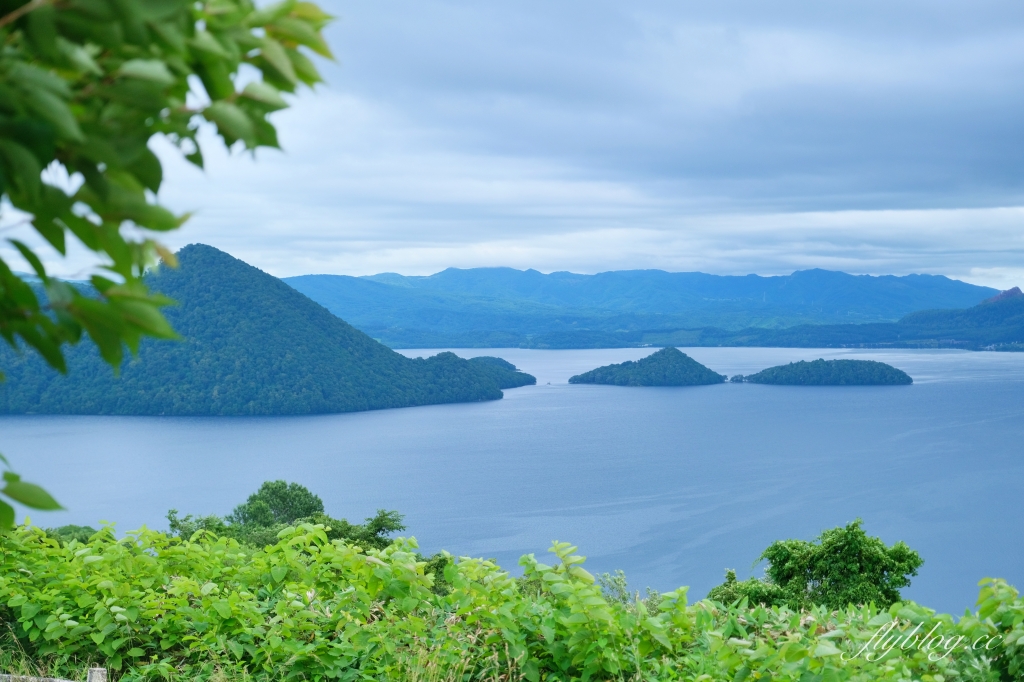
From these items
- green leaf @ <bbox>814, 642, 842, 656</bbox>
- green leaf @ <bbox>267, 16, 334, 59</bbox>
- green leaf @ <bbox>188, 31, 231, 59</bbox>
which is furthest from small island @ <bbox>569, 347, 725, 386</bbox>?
green leaf @ <bbox>188, 31, 231, 59</bbox>

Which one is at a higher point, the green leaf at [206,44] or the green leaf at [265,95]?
the green leaf at [206,44]

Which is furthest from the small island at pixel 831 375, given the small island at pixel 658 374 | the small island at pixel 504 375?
the small island at pixel 504 375

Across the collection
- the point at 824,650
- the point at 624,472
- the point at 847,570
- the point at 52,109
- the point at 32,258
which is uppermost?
the point at 52,109

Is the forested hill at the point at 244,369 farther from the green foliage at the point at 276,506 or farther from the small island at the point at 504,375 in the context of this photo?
the green foliage at the point at 276,506

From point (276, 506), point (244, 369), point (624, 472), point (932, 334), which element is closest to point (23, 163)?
point (276, 506)

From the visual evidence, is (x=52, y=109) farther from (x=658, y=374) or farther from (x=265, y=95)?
(x=658, y=374)

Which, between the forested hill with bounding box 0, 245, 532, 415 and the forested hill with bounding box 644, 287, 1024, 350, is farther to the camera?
the forested hill with bounding box 644, 287, 1024, 350

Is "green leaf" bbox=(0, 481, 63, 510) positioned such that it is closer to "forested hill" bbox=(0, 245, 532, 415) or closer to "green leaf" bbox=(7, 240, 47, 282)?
"green leaf" bbox=(7, 240, 47, 282)
